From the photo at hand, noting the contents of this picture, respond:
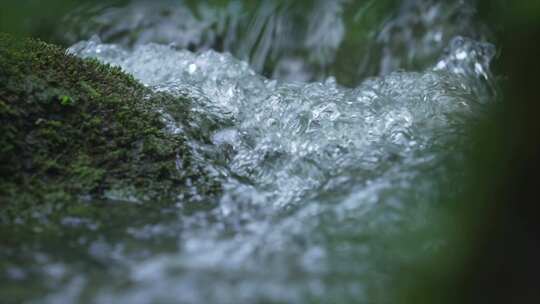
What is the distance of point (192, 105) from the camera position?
Answer: 295 centimetres

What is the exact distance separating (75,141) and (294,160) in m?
0.94

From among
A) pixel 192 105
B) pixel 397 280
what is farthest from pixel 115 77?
pixel 397 280

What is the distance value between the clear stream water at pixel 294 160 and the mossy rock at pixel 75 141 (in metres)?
0.11

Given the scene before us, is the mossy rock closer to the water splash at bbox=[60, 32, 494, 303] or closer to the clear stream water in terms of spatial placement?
the clear stream water

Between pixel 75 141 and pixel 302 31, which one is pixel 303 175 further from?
pixel 302 31

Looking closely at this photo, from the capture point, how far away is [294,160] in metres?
2.71

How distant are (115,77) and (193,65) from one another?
1.13m

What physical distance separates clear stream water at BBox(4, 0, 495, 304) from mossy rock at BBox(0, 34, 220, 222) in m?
0.11

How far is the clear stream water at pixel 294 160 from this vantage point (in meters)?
1.79

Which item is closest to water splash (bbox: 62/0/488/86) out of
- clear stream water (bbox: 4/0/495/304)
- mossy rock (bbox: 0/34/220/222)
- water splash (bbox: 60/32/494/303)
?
clear stream water (bbox: 4/0/495/304)

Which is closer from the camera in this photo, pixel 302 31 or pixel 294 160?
pixel 294 160

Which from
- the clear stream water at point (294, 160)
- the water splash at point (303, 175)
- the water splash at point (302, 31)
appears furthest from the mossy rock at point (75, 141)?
the water splash at point (302, 31)

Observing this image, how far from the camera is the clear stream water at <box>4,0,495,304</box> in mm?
1794

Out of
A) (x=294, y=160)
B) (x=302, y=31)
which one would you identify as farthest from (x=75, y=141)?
(x=302, y=31)
